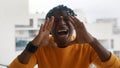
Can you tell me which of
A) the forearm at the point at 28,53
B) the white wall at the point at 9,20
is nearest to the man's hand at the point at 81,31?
the forearm at the point at 28,53

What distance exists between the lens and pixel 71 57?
1.01 m

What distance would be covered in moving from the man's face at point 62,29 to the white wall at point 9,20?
4.15 feet

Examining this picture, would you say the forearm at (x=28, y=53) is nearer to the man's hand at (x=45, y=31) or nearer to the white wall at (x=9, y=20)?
the man's hand at (x=45, y=31)

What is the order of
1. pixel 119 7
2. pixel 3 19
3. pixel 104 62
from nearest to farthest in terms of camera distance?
pixel 104 62 < pixel 119 7 < pixel 3 19

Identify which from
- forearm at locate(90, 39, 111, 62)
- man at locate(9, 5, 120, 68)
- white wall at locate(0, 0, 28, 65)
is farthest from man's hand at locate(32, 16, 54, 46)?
white wall at locate(0, 0, 28, 65)

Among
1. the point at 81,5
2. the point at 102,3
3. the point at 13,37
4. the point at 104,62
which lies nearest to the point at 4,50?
the point at 13,37

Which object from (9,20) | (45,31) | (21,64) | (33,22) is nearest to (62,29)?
(45,31)

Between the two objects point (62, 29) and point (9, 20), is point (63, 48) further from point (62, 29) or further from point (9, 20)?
point (9, 20)

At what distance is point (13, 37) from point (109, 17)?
895 millimetres

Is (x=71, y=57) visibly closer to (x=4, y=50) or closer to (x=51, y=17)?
(x=51, y=17)

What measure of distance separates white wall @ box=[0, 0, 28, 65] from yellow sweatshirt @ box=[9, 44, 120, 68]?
1.24 m

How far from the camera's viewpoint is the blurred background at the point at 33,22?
1.96 m

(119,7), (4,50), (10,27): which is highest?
(119,7)

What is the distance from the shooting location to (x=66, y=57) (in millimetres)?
1006
